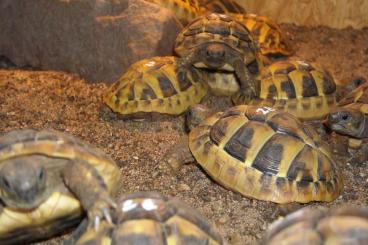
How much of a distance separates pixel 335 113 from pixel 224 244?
1.72 meters

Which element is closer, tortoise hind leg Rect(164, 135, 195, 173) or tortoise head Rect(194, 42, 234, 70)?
tortoise hind leg Rect(164, 135, 195, 173)

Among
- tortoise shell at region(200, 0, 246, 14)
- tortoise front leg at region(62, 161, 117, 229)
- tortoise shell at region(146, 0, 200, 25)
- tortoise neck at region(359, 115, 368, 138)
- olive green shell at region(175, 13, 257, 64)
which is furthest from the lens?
tortoise shell at region(200, 0, 246, 14)

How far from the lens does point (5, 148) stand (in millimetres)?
2072

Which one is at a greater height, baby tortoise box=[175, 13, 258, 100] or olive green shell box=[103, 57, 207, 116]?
baby tortoise box=[175, 13, 258, 100]

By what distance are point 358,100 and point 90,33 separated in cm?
227

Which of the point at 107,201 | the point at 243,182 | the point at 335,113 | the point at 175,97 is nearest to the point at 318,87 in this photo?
the point at 335,113

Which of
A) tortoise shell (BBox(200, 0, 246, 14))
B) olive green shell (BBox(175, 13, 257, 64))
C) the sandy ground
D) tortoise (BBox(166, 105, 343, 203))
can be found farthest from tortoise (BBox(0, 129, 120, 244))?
tortoise shell (BBox(200, 0, 246, 14))

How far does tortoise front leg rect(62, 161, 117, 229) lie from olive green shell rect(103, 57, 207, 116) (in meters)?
1.56

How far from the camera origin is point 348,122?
11.2ft

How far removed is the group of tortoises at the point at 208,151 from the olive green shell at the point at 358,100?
0.01 metres

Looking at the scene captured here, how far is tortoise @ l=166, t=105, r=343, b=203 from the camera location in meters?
2.71

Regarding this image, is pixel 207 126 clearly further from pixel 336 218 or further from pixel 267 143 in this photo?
pixel 336 218

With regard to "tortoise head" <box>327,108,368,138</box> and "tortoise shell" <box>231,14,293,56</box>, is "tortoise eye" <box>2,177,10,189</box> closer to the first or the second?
"tortoise head" <box>327,108,368,138</box>

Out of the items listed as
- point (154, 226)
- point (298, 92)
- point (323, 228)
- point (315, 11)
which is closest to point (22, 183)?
point (154, 226)
